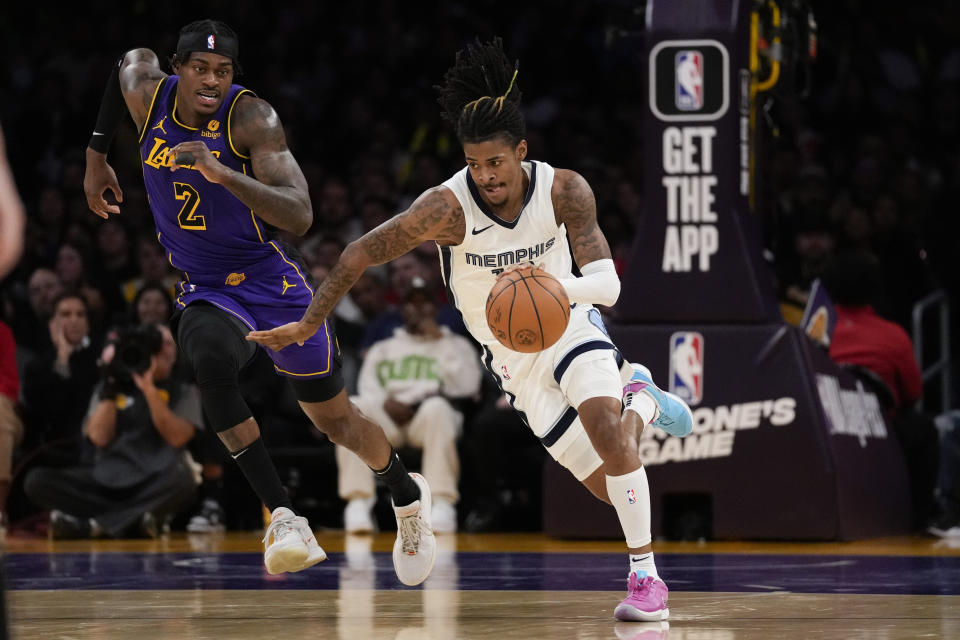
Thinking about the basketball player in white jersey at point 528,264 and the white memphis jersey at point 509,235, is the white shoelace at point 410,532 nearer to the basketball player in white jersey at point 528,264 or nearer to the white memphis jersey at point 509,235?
the basketball player in white jersey at point 528,264

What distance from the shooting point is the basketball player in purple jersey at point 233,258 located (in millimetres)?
5637

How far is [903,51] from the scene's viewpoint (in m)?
12.7

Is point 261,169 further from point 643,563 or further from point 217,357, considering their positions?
point 643,563

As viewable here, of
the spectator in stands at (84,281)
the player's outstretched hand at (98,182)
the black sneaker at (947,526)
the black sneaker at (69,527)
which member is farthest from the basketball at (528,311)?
the spectator in stands at (84,281)

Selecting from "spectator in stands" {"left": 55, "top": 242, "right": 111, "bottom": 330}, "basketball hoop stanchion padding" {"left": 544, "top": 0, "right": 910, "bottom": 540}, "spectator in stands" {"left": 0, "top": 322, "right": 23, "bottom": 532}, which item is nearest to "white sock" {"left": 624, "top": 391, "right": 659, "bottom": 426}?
"basketball hoop stanchion padding" {"left": 544, "top": 0, "right": 910, "bottom": 540}

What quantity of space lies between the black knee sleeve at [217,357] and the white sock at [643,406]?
1.46 metres

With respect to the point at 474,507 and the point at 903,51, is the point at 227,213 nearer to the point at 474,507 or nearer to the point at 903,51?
the point at 474,507

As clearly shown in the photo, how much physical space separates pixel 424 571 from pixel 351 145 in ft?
24.3

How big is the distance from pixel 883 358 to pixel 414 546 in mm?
4084

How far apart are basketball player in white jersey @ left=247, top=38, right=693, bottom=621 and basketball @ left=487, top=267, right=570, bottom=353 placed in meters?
0.15

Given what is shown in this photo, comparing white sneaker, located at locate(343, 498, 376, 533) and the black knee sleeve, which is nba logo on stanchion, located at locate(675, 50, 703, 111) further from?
the black knee sleeve

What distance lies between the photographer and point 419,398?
9.56m

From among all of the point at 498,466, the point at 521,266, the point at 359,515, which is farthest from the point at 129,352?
the point at 521,266

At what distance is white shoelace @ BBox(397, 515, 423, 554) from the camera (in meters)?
6.10
